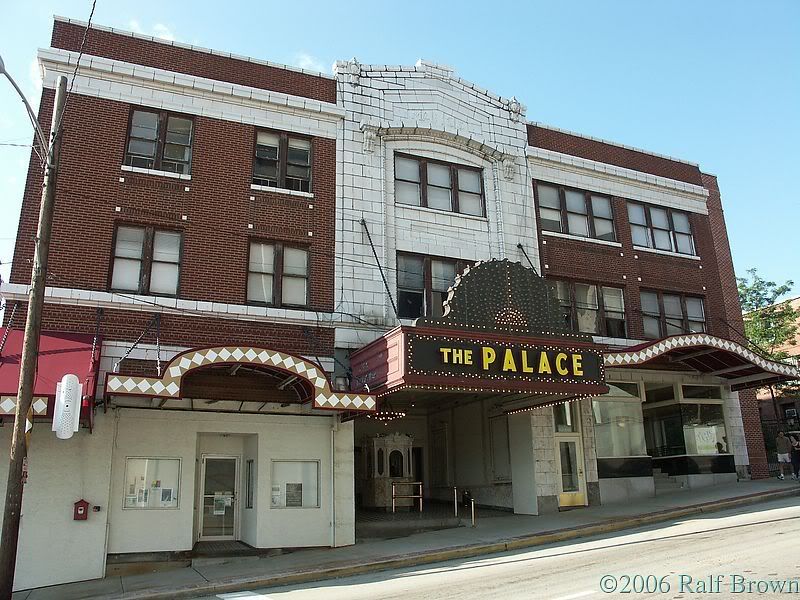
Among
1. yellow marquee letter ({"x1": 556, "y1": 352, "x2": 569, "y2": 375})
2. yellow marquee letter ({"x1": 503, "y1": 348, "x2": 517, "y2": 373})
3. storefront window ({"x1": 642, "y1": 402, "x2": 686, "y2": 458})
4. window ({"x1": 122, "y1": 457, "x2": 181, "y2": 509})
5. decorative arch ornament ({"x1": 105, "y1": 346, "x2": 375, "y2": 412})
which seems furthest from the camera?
storefront window ({"x1": 642, "y1": 402, "x2": 686, "y2": 458})

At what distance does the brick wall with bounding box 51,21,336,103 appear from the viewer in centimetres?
1781

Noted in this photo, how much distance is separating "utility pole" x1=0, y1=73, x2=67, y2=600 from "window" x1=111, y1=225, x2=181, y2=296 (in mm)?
4580

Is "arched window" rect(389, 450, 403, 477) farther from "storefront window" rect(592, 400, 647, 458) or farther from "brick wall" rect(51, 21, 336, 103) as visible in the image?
"brick wall" rect(51, 21, 336, 103)

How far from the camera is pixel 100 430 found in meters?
15.2

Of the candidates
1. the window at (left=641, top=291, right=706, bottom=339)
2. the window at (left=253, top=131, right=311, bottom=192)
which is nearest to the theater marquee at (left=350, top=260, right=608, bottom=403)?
the window at (left=253, top=131, right=311, bottom=192)

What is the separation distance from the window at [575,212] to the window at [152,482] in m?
13.4

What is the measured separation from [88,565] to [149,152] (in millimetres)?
9846

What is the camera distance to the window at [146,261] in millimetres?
16859

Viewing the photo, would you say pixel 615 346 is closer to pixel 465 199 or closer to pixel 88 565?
pixel 465 199

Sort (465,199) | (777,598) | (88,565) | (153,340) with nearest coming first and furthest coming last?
(777,598), (88,565), (153,340), (465,199)

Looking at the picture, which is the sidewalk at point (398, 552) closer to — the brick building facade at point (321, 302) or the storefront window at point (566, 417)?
→ the brick building facade at point (321, 302)

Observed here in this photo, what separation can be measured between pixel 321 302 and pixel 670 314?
504 inches

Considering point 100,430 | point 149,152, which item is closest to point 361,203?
point 149,152

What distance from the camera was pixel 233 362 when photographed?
47.5ft
